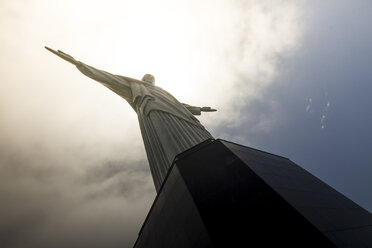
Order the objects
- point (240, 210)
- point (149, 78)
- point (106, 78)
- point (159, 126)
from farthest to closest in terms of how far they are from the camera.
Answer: point (149, 78), point (106, 78), point (159, 126), point (240, 210)

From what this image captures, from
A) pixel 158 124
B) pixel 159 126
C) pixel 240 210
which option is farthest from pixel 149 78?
pixel 240 210

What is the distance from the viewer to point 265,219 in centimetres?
377

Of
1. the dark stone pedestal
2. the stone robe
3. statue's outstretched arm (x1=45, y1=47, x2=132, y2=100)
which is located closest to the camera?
the dark stone pedestal

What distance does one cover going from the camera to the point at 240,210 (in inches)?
160

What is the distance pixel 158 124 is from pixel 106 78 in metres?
5.58

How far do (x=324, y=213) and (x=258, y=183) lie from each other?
1362 mm

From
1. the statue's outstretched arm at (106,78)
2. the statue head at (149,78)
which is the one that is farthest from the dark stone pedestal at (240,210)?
the statue head at (149,78)

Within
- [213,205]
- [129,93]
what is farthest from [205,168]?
[129,93]

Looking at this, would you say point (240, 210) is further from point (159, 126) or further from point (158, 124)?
point (158, 124)

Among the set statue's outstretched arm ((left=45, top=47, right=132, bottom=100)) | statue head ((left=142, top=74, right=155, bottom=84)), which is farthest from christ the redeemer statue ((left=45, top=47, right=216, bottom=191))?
statue head ((left=142, top=74, right=155, bottom=84))

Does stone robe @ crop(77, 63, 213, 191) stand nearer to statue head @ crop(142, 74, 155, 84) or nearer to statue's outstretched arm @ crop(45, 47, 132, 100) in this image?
statue's outstretched arm @ crop(45, 47, 132, 100)

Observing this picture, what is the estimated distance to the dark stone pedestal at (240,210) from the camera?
354 centimetres

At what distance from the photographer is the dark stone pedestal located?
139 inches

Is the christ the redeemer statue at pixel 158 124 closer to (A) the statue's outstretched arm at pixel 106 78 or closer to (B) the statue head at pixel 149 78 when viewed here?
(A) the statue's outstretched arm at pixel 106 78
